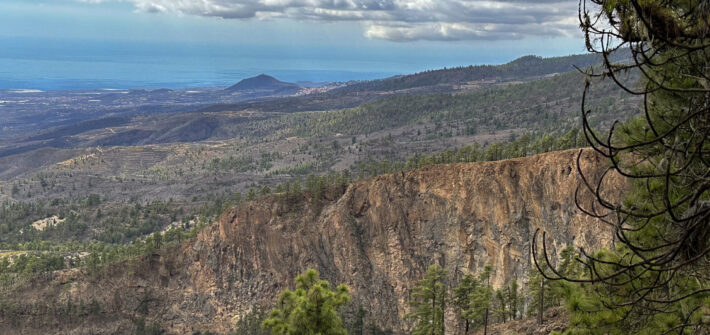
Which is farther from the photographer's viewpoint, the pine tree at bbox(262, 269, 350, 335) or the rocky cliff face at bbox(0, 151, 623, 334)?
the rocky cliff face at bbox(0, 151, 623, 334)

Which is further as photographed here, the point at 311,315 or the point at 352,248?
the point at 352,248

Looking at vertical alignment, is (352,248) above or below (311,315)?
below

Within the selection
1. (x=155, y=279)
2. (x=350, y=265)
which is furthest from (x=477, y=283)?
(x=155, y=279)

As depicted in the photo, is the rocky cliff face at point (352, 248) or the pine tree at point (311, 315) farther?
the rocky cliff face at point (352, 248)

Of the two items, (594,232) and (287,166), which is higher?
(594,232)

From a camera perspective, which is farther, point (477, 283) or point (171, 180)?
point (171, 180)

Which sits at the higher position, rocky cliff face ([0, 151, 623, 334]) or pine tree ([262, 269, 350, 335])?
pine tree ([262, 269, 350, 335])

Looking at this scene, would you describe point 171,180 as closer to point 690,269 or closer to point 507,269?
point 507,269

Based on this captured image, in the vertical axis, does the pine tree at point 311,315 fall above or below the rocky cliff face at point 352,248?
above
